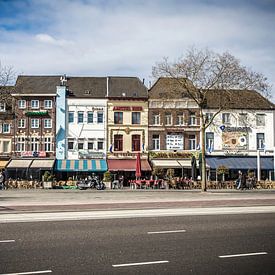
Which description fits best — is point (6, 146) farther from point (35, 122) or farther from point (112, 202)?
point (112, 202)

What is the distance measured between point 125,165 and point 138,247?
1481 inches

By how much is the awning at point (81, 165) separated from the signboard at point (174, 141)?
26.8 feet

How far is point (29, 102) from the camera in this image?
4859 centimetres

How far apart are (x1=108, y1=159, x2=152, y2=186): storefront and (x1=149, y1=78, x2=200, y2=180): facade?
5.64 ft

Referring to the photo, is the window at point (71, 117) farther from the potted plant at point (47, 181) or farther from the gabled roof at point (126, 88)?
the potted plant at point (47, 181)

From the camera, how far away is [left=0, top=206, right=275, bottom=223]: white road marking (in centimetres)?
1507

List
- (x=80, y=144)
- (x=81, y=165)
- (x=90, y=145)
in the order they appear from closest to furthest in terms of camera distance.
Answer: (x=81, y=165), (x=80, y=144), (x=90, y=145)

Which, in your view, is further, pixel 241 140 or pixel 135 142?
pixel 241 140

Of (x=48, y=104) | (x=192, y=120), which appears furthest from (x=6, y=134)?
(x=192, y=120)

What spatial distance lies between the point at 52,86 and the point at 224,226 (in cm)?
4066

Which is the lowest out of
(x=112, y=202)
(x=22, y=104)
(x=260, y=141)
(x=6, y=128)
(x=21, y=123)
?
(x=112, y=202)

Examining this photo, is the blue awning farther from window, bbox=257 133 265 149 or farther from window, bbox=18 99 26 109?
window, bbox=18 99 26 109

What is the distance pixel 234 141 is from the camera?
166ft

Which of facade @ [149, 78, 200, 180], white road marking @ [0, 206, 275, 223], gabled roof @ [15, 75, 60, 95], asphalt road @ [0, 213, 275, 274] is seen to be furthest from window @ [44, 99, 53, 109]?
asphalt road @ [0, 213, 275, 274]
